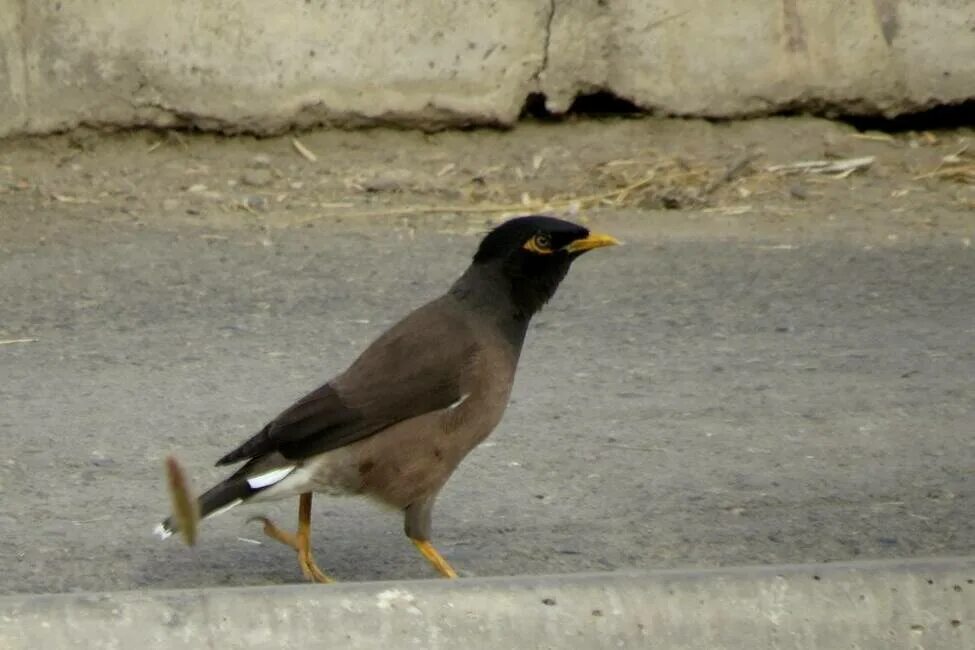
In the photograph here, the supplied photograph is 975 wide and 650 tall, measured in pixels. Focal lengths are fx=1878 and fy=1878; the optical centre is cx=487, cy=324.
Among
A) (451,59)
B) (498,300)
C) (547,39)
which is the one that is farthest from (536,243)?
(547,39)

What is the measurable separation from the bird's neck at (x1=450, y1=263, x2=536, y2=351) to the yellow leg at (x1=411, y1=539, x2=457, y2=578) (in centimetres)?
56

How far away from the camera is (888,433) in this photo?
5.69 m

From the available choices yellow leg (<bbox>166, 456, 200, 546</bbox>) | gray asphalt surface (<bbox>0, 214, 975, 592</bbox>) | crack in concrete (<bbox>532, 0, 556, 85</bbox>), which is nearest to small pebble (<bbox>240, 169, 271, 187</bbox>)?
gray asphalt surface (<bbox>0, 214, 975, 592</bbox>)

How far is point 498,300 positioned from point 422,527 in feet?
2.05

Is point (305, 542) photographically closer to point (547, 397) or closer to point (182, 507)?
point (182, 507)

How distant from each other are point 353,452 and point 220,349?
2158 millimetres

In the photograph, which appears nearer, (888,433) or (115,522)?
(115,522)

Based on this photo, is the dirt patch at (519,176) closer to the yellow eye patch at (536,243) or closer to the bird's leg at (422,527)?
the yellow eye patch at (536,243)

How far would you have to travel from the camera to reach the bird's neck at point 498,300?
4738 millimetres

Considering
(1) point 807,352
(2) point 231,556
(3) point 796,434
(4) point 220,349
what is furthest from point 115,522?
(1) point 807,352

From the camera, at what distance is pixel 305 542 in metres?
4.62

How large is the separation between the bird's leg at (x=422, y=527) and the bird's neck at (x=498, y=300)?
1.58 ft

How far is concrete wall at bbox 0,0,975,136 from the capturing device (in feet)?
27.6

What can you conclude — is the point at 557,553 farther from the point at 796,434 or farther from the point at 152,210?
the point at 152,210
